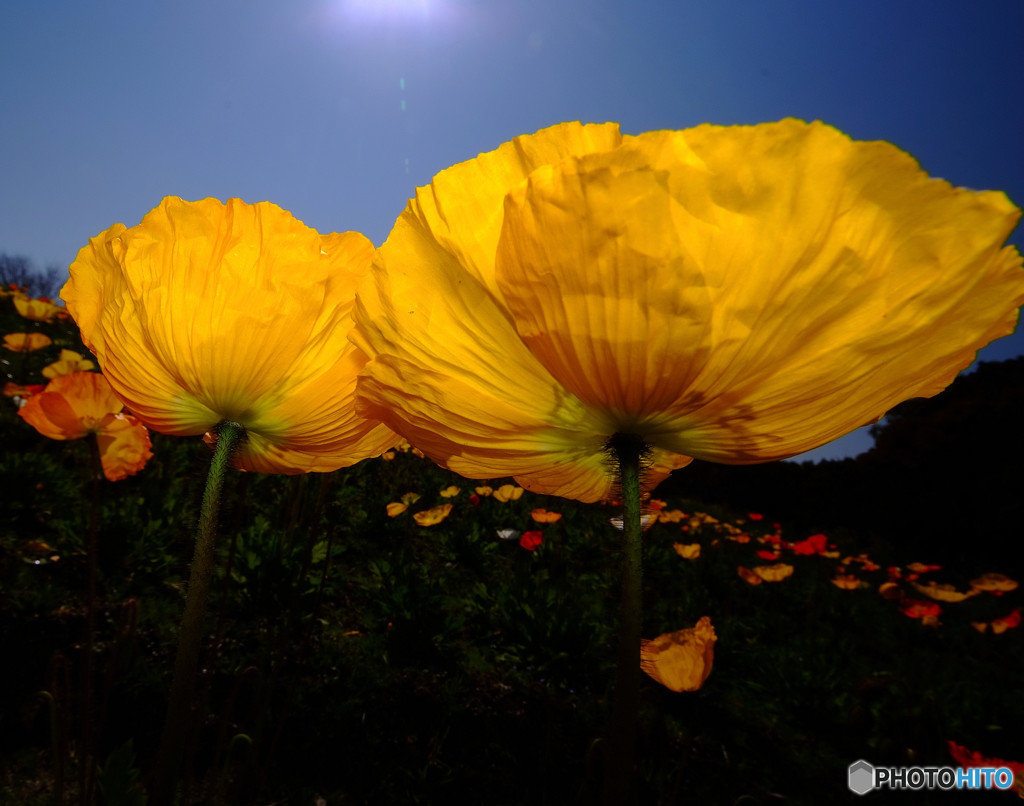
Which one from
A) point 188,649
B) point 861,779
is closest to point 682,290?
point 188,649

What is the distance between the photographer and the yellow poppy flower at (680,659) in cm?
110

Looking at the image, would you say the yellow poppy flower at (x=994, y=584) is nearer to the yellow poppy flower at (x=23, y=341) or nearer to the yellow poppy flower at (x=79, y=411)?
the yellow poppy flower at (x=79, y=411)

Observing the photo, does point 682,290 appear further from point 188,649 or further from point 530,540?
point 530,540

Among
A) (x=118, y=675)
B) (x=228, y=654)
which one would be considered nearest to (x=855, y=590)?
(x=228, y=654)

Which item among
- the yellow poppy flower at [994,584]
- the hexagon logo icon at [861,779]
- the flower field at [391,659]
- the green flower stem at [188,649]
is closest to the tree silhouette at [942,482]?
the yellow poppy flower at [994,584]

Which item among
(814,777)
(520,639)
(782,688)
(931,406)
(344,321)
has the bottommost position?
(814,777)

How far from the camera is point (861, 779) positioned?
5.89 ft

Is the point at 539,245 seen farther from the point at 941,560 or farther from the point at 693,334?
the point at 941,560

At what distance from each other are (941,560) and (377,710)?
11.1 m

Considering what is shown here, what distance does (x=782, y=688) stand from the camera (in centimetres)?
333

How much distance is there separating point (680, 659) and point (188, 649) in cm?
99

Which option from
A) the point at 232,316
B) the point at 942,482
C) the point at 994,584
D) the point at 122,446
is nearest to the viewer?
the point at 232,316

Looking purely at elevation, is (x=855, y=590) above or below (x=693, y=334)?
below

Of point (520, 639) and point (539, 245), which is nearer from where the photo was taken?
point (539, 245)
